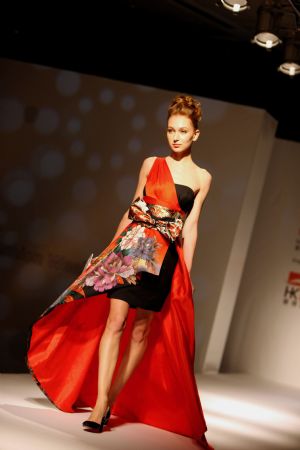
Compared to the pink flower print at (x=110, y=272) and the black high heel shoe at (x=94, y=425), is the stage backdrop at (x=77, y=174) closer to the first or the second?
the pink flower print at (x=110, y=272)

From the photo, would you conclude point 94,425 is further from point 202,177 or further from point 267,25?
point 267,25

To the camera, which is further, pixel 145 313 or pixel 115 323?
pixel 145 313

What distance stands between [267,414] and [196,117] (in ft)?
6.95

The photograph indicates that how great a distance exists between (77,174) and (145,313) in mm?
3607

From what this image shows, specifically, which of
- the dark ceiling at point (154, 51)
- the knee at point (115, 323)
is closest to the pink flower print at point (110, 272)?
the knee at point (115, 323)

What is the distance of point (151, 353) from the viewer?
3.52 m

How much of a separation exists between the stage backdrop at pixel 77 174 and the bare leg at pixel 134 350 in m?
3.15

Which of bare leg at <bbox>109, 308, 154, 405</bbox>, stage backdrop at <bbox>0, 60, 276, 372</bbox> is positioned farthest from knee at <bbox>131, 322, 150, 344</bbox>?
stage backdrop at <bbox>0, 60, 276, 372</bbox>

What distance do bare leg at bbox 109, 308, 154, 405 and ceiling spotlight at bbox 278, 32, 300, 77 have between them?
129 inches

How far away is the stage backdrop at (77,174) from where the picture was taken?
647 cm

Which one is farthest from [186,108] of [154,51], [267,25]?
[154,51]

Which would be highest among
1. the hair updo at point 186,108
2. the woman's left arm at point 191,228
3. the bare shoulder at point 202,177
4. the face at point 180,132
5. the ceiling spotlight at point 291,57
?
the ceiling spotlight at point 291,57

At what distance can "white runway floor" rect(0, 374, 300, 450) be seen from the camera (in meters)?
2.81

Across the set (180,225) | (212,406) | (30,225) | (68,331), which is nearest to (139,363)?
(68,331)
